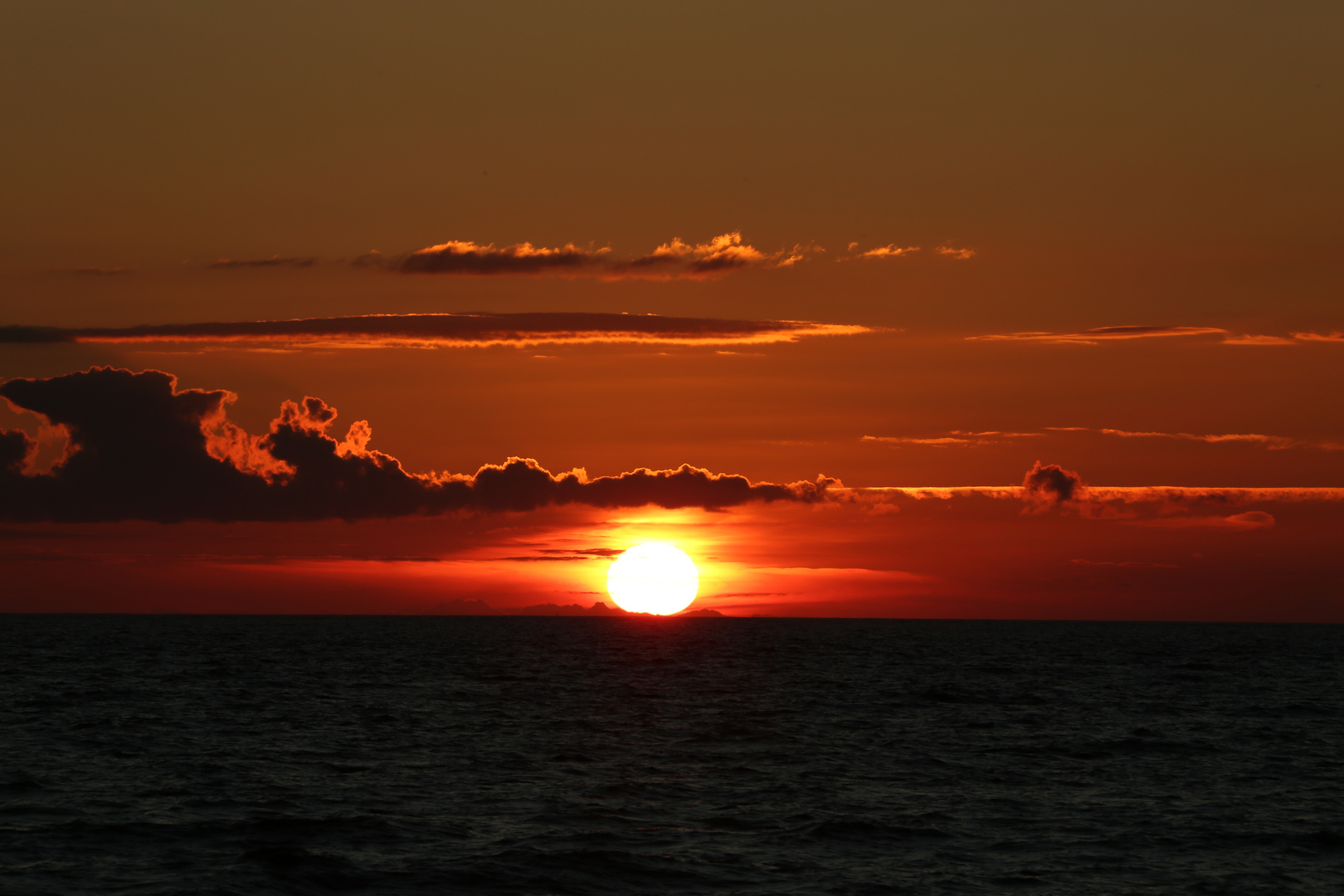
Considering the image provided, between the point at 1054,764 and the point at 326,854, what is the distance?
92.6 ft

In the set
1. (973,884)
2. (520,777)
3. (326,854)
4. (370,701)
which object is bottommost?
(973,884)

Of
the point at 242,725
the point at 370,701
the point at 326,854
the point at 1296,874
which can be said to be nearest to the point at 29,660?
the point at 370,701

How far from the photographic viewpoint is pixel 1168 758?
162 feet

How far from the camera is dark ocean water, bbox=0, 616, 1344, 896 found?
2961 cm

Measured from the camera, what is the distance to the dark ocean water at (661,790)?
1166 inches

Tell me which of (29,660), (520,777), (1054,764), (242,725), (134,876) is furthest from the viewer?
(29,660)

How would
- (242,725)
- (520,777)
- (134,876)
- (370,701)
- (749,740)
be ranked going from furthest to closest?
1. (370,701)
2. (242,725)
3. (749,740)
4. (520,777)
5. (134,876)

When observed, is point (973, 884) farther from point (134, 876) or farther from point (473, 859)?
point (134, 876)

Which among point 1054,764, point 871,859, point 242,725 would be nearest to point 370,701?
point 242,725

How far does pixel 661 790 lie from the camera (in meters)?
40.2

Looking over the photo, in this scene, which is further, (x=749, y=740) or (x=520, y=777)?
(x=749, y=740)

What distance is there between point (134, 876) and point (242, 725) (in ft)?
97.8

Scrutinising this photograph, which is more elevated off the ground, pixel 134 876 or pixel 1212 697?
pixel 1212 697

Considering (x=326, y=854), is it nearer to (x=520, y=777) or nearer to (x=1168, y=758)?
(x=520, y=777)
